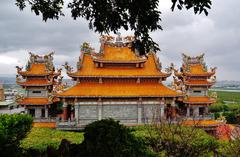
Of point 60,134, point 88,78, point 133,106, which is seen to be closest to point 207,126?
point 133,106

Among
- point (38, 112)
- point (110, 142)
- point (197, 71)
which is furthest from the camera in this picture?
point (197, 71)

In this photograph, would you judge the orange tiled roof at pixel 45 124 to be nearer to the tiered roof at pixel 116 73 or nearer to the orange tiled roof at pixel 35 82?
the tiered roof at pixel 116 73

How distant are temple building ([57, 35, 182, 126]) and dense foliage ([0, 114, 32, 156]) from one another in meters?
8.80

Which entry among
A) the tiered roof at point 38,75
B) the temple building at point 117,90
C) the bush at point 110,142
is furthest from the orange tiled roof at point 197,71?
the bush at point 110,142

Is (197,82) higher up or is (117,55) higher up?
(117,55)

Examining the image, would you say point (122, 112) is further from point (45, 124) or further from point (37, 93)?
point (37, 93)

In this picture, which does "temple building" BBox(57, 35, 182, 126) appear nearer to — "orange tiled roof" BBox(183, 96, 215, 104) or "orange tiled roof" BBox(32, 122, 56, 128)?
"orange tiled roof" BBox(32, 122, 56, 128)

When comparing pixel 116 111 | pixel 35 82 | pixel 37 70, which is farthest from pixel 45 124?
pixel 116 111

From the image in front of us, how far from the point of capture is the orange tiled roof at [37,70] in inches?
1095

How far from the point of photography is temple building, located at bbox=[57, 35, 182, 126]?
84.5 ft

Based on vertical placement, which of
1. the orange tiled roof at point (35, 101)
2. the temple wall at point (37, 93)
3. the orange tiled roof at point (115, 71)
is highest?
the orange tiled roof at point (115, 71)

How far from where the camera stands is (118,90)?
26141 millimetres

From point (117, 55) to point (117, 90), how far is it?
3.63 metres

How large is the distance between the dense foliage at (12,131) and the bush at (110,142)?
165 inches
